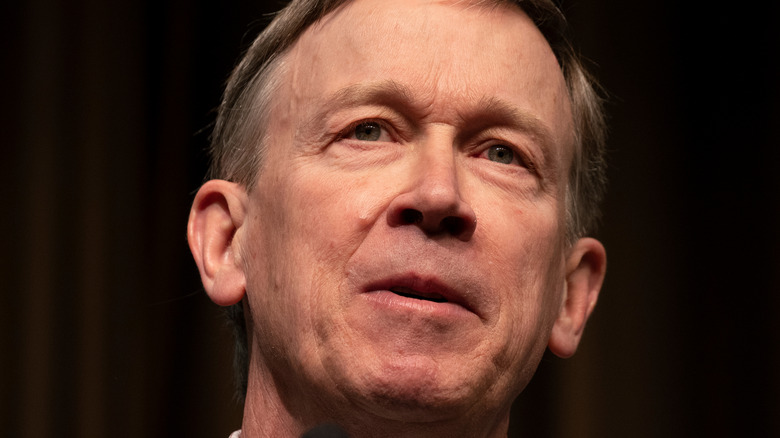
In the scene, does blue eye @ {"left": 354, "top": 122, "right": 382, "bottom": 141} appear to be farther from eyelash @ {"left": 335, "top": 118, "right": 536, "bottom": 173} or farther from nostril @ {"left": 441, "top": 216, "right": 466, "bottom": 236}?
nostril @ {"left": 441, "top": 216, "right": 466, "bottom": 236}

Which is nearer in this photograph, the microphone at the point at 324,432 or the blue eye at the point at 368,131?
the microphone at the point at 324,432

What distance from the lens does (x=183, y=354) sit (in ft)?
7.17

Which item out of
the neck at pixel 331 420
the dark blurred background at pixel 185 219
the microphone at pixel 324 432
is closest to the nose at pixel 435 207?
the neck at pixel 331 420

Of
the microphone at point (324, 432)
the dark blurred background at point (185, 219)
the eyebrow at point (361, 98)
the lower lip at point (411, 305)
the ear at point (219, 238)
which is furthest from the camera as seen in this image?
the dark blurred background at point (185, 219)

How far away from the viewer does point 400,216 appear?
A: 1.33 m

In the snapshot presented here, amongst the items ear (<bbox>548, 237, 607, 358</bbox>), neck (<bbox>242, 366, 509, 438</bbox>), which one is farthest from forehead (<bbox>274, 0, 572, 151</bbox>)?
neck (<bbox>242, 366, 509, 438</bbox>)

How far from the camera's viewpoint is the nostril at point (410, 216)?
A: 133 cm

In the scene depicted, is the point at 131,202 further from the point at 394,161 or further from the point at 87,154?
the point at 394,161

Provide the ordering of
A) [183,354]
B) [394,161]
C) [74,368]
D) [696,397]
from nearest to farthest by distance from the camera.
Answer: [394,161]
[74,368]
[183,354]
[696,397]

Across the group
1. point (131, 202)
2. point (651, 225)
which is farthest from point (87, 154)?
point (651, 225)

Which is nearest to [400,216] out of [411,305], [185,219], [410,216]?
[410,216]

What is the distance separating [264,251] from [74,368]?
80 cm

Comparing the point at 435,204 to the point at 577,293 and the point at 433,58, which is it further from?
the point at 577,293

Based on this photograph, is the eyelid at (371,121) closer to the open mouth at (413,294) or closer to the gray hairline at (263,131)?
the gray hairline at (263,131)
